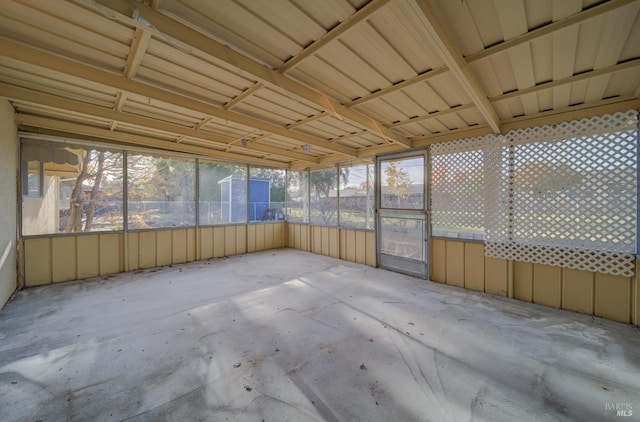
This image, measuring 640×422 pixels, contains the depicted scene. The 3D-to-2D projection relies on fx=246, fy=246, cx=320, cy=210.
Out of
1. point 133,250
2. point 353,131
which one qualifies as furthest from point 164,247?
point 353,131

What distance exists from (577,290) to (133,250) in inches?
293

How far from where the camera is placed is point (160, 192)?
5.38 m

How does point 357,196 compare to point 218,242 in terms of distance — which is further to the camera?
point 218,242

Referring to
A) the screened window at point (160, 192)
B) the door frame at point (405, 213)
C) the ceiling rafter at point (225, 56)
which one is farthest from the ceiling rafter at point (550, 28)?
the screened window at point (160, 192)

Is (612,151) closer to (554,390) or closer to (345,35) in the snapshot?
(554,390)

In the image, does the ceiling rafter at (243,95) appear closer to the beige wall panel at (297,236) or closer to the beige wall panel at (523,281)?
the beige wall panel at (523,281)

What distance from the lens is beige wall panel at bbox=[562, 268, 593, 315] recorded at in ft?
10.3

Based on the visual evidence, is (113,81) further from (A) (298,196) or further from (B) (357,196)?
(A) (298,196)

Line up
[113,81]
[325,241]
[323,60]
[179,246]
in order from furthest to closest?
1. [325,241]
2. [179,246]
3. [113,81]
4. [323,60]

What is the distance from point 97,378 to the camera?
1.93 m

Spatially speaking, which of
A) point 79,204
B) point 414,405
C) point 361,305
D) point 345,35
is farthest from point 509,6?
point 79,204

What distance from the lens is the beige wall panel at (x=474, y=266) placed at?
13.1 ft

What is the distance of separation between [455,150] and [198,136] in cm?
453

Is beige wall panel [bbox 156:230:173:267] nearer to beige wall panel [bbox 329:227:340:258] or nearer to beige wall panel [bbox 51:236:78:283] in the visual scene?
beige wall panel [bbox 51:236:78:283]
